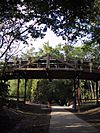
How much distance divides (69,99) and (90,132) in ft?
156

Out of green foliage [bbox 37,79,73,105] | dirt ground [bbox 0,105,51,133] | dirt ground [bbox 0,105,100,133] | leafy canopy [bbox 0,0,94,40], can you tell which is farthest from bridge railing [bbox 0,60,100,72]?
green foliage [bbox 37,79,73,105]

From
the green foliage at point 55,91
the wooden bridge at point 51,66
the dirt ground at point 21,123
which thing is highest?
the wooden bridge at point 51,66

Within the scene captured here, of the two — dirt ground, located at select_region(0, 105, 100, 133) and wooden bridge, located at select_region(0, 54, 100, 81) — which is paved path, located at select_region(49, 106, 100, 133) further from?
wooden bridge, located at select_region(0, 54, 100, 81)

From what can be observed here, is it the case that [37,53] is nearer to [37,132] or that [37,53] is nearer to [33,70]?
[33,70]

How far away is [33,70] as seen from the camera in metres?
32.2

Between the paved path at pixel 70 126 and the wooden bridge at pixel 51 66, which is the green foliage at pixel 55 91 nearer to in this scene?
the wooden bridge at pixel 51 66

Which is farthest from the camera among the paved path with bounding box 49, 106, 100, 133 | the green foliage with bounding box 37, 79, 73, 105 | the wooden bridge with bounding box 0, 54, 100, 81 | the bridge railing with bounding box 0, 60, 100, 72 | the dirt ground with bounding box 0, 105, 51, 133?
the green foliage with bounding box 37, 79, 73, 105

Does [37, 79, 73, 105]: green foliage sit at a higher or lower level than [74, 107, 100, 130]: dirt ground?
higher

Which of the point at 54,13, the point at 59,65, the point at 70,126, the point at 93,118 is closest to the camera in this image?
the point at 54,13

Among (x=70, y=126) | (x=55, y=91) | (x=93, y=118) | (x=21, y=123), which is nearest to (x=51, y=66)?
(x=93, y=118)

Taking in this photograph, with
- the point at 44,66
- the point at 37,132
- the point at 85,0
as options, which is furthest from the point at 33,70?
the point at 85,0

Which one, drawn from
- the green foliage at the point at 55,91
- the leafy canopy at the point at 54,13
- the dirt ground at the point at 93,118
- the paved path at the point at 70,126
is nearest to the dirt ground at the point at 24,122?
the dirt ground at the point at 93,118

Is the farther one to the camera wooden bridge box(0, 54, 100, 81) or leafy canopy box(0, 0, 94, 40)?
wooden bridge box(0, 54, 100, 81)

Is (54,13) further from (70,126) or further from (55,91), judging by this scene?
(55,91)
